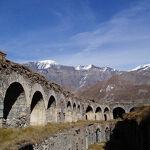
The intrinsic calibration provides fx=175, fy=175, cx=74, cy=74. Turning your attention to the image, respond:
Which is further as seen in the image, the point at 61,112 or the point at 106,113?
the point at 106,113

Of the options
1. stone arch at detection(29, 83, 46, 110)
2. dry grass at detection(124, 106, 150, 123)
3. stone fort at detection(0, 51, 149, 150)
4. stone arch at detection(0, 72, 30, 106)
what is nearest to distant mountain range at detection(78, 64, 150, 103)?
dry grass at detection(124, 106, 150, 123)

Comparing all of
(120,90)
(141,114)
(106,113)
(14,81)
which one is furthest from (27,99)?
(120,90)

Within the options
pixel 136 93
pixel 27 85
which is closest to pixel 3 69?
pixel 27 85

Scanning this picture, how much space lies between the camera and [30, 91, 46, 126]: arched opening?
1199 centimetres

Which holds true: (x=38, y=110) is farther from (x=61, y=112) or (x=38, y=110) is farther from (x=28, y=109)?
(x=61, y=112)

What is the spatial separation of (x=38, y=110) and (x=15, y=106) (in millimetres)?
3073

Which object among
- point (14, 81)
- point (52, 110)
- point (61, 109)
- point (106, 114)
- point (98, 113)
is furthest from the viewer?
point (106, 114)

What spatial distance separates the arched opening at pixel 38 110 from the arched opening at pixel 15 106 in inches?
93.1

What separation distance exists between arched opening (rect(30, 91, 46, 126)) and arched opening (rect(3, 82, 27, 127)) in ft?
7.76

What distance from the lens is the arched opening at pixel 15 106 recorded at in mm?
9047

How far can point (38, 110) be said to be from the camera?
40.4 ft

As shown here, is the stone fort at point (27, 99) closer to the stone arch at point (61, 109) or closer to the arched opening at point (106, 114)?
the stone arch at point (61, 109)

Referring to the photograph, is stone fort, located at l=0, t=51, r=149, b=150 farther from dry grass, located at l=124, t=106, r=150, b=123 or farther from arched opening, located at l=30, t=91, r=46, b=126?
dry grass, located at l=124, t=106, r=150, b=123

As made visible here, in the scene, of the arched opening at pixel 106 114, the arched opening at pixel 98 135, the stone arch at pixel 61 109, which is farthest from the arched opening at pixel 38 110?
the arched opening at pixel 106 114
